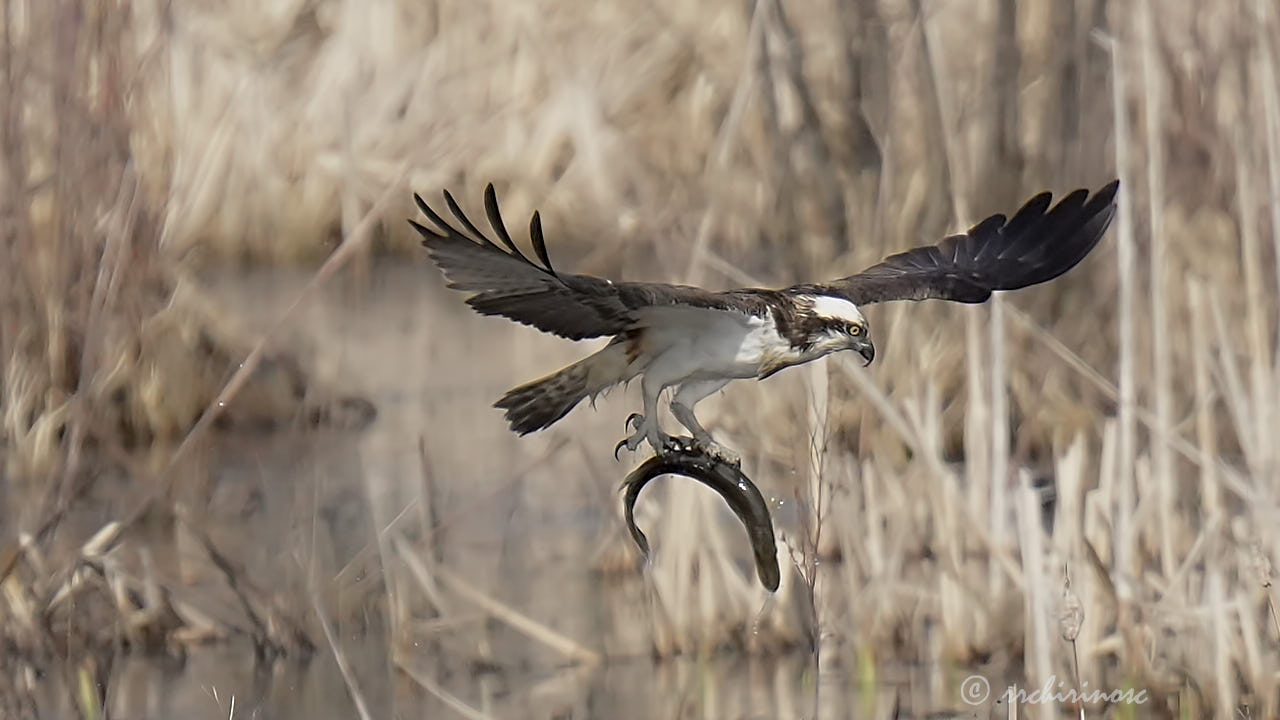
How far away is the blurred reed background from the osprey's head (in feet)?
1.16

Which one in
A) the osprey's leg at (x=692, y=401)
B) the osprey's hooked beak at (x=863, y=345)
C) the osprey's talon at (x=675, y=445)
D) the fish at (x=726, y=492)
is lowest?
the fish at (x=726, y=492)

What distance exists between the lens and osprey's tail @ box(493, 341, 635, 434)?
371 centimetres

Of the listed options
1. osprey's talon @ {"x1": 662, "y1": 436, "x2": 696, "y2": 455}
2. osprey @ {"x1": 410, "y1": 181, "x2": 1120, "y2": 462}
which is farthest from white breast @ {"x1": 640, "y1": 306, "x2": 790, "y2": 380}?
osprey's talon @ {"x1": 662, "y1": 436, "x2": 696, "y2": 455}

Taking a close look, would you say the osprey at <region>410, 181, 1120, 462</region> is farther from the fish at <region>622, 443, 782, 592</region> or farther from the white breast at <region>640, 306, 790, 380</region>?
the fish at <region>622, 443, 782, 592</region>

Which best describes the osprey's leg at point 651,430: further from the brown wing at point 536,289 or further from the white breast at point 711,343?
the brown wing at point 536,289

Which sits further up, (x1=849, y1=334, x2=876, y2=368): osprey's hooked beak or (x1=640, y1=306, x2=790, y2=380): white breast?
(x1=849, y1=334, x2=876, y2=368): osprey's hooked beak

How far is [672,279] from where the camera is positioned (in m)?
5.11

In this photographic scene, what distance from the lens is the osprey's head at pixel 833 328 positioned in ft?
12.3

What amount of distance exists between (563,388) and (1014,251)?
1.10 metres

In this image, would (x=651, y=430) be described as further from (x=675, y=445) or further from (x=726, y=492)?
(x=726, y=492)

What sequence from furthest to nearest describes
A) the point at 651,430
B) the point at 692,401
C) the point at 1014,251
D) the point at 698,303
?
the point at 1014,251 < the point at 692,401 < the point at 651,430 < the point at 698,303

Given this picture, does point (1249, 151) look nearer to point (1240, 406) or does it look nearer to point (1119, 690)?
point (1240, 406)

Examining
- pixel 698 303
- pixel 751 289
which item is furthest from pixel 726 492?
pixel 751 289

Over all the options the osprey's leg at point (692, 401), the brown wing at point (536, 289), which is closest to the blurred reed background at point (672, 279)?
the osprey's leg at point (692, 401)
